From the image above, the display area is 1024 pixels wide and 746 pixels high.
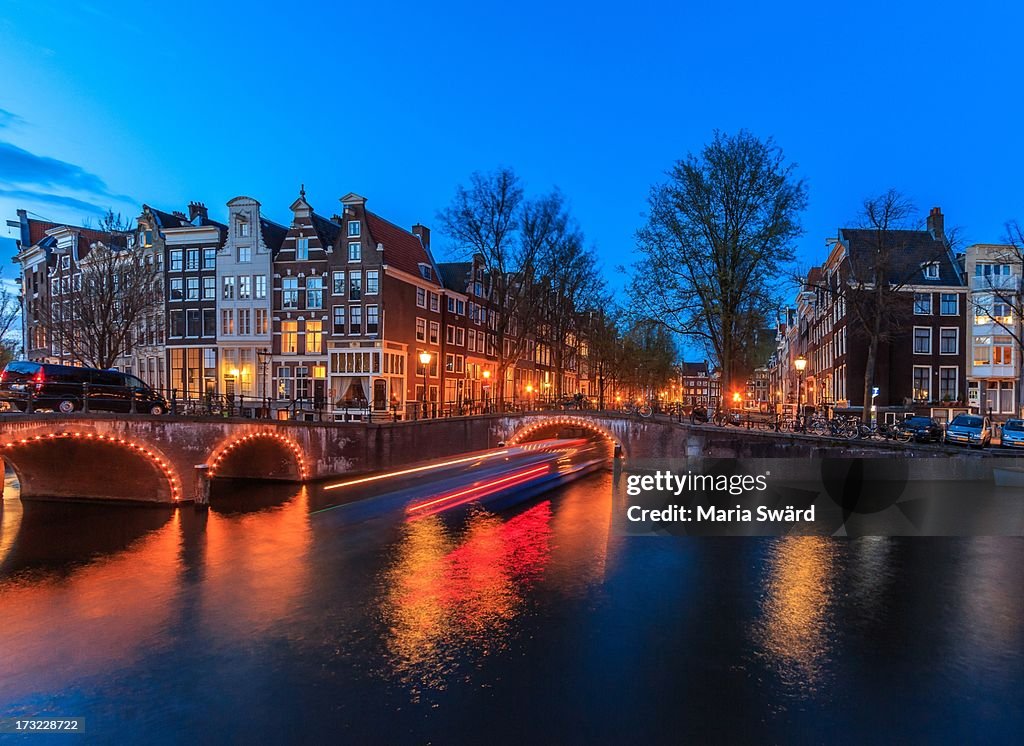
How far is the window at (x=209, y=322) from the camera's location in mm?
55906

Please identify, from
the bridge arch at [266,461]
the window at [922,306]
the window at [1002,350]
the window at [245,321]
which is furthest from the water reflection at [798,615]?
the window at [245,321]

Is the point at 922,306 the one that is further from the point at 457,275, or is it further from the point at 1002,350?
the point at 457,275

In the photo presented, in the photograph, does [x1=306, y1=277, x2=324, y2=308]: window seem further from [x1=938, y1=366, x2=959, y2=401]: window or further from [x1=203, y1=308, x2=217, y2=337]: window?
[x1=938, y1=366, x2=959, y2=401]: window

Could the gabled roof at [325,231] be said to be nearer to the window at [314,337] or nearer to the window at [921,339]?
the window at [314,337]

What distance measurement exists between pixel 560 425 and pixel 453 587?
32.0m

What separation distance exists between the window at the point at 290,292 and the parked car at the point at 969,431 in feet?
152

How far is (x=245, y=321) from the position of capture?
5516cm

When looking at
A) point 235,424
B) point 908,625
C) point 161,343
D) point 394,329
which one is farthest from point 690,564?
point 161,343

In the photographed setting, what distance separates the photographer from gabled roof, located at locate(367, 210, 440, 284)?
53.5 m

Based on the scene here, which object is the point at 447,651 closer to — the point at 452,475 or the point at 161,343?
the point at 452,475

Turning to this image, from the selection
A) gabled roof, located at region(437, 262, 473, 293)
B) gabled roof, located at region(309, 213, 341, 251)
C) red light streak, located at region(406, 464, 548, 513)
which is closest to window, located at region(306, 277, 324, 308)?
gabled roof, located at region(309, 213, 341, 251)

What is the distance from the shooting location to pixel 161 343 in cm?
5959

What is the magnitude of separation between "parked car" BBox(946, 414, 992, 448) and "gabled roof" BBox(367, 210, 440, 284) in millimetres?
39552

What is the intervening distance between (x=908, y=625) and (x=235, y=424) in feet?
90.2
